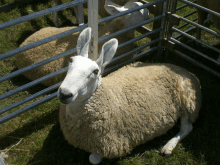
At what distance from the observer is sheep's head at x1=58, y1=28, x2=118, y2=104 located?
2.14 m

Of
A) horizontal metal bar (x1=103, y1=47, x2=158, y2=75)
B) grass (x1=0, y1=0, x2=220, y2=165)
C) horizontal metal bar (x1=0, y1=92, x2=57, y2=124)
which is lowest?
grass (x1=0, y1=0, x2=220, y2=165)

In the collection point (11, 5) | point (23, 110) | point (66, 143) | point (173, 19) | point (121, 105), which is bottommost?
point (66, 143)

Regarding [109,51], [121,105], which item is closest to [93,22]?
[109,51]

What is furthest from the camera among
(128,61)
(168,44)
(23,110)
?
(168,44)

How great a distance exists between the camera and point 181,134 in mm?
3191

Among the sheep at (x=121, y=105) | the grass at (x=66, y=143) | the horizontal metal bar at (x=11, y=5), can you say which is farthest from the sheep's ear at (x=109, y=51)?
the horizontal metal bar at (x=11, y=5)

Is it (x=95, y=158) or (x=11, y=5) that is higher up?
(x=11, y=5)

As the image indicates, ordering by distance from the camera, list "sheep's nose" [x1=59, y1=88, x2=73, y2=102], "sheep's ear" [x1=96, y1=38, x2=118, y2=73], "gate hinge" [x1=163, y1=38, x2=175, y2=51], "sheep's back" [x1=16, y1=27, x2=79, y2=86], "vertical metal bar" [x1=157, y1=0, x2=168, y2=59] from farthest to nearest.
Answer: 1. "gate hinge" [x1=163, y1=38, x2=175, y2=51]
2. "vertical metal bar" [x1=157, y1=0, x2=168, y2=59]
3. "sheep's back" [x1=16, y1=27, x2=79, y2=86]
4. "sheep's ear" [x1=96, y1=38, x2=118, y2=73]
5. "sheep's nose" [x1=59, y1=88, x2=73, y2=102]

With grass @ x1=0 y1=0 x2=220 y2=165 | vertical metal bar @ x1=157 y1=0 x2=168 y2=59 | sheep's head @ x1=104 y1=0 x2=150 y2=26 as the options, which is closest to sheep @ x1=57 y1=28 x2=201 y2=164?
grass @ x1=0 y1=0 x2=220 y2=165

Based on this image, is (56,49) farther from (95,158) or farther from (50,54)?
(95,158)

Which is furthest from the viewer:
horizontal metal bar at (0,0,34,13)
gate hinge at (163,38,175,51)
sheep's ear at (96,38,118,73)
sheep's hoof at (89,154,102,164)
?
horizontal metal bar at (0,0,34,13)

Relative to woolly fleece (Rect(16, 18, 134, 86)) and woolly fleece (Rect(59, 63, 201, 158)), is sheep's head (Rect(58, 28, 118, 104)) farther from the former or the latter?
woolly fleece (Rect(16, 18, 134, 86))

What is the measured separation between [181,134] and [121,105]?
3.11ft

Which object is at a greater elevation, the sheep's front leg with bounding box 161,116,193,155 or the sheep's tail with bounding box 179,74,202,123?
the sheep's tail with bounding box 179,74,202,123
